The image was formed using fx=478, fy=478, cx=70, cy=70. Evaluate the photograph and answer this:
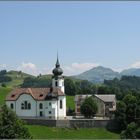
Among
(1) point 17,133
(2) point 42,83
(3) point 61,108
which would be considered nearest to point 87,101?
(3) point 61,108

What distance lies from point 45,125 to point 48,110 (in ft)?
17.7

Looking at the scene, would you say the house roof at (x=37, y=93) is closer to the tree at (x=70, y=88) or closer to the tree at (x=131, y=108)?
the tree at (x=131, y=108)

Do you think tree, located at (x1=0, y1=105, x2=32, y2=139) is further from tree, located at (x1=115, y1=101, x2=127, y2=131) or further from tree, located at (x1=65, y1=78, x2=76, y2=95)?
tree, located at (x1=65, y1=78, x2=76, y2=95)

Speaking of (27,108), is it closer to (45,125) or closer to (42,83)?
(45,125)

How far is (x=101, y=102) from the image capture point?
92.2 meters

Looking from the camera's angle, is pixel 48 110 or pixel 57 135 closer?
pixel 57 135

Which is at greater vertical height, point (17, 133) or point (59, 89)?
point (59, 89)

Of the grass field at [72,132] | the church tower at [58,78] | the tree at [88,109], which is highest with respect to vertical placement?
the church tower at [58,78]

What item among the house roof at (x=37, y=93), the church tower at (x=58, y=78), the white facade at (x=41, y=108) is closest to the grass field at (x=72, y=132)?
the white facade at (x=41, y=108)

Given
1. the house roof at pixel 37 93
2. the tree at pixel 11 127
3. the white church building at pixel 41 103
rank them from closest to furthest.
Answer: the tree at pixel 11 127, the white church building at pixel 41 103, the house roof at pixel 37 93

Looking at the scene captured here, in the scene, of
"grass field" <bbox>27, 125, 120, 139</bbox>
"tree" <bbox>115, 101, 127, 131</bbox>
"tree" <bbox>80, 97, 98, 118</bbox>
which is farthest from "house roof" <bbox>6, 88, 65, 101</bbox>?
"tree" <bbox>115, 101, 127, 131</bbox>

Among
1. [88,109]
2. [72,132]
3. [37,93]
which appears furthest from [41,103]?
[72,132]

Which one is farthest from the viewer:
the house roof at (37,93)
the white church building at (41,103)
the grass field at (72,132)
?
the house roof at (37,93)

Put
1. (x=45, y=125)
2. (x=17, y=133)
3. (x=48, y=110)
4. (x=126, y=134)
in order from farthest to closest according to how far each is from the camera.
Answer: (x=48, y=110), (x=45, y=125), (x=126, y=134), (x=17, y=133)
